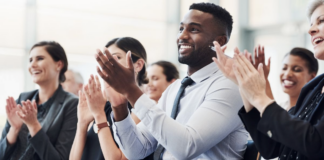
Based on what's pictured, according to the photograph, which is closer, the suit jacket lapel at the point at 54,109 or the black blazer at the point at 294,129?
the black blazer at the point at 294,129

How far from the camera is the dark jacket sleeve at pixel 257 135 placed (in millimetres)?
1621

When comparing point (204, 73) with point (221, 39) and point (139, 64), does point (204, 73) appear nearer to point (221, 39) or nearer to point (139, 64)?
point (221, 39)

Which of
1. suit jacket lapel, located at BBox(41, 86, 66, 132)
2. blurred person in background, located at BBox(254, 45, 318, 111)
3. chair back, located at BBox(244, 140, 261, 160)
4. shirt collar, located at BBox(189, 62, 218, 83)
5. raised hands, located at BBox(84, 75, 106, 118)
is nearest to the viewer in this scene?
chair back, located at BBox(244, 140, 261, 160)

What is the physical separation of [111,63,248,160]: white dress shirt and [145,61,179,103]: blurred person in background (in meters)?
1.51

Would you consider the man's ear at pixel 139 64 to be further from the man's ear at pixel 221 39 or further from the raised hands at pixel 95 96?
the man's ear at pixel 221 39

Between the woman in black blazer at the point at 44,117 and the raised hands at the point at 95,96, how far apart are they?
0.60m

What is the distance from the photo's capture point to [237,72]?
154 centimetres

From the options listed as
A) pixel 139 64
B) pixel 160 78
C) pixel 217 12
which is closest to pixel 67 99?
pixel 139 64

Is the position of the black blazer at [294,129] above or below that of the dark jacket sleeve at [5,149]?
above

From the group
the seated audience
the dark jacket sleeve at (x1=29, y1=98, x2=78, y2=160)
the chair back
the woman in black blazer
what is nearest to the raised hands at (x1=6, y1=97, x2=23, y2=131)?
the woman in black blazer

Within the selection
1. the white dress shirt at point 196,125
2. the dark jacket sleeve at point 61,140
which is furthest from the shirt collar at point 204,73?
the dark jacket sleeve at point 61,140

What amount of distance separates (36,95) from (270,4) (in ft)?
17.4

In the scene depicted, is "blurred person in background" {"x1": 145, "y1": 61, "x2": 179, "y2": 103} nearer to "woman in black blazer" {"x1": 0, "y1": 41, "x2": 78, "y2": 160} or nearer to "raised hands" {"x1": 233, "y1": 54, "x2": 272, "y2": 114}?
"woman in black blazer" {"x1": 0, "y1": 41, "x2": 78, "y2": 160}

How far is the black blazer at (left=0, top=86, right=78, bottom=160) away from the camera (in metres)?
2.83
